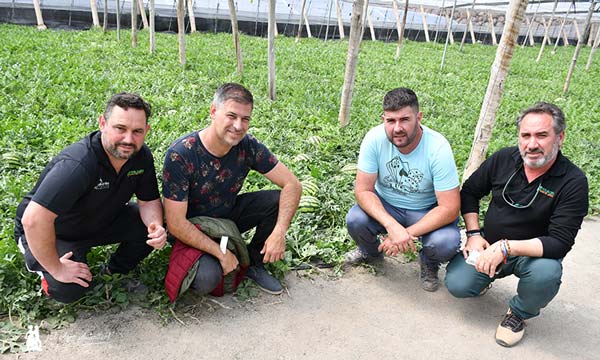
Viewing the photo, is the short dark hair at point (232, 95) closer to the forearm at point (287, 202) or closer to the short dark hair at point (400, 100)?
the forearm at point (287, 202)

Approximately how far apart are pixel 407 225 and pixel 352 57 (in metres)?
3.51

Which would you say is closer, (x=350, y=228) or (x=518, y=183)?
(x=518, y=183)

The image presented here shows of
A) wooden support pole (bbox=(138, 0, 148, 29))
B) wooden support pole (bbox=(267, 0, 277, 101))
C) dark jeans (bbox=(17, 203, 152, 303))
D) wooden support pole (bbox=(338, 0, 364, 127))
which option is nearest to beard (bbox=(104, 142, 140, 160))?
dark jeans (bbox=(17, 203, 152, 303))

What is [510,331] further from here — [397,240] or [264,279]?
[264,279]

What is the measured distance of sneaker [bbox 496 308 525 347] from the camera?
10.0 ft

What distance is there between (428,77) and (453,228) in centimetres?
859

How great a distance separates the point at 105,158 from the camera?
2760 mm

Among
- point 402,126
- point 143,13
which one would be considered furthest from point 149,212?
point 143,13

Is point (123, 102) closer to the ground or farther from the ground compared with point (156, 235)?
farther from the ground

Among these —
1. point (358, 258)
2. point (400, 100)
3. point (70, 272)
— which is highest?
point (400, 100)

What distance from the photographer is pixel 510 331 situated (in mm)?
3072

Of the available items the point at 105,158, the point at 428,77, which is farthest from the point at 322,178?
the point at 428,77

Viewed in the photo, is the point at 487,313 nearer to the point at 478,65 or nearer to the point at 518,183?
the point at 518,183

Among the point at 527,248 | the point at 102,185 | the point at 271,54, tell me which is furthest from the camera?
the point at 271,54
